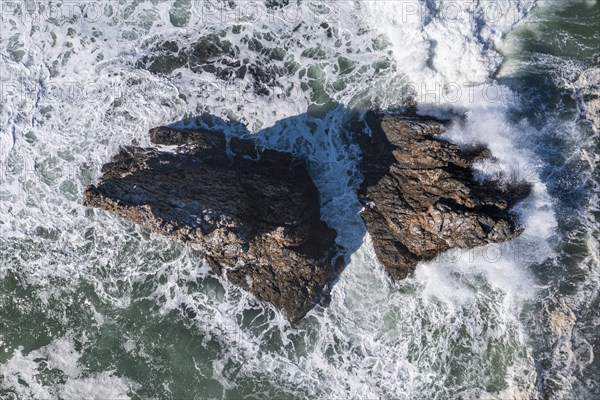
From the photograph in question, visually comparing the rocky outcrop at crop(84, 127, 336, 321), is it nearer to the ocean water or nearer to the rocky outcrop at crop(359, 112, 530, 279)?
the ocean water

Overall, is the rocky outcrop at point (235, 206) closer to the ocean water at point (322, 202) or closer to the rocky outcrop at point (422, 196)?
the ocean water at point (322, 202)

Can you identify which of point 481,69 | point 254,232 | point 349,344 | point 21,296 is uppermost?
point 481,69

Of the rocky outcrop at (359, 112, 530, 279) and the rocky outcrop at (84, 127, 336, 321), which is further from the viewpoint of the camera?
the rocky outcrop at (359, 112, 530, 279)

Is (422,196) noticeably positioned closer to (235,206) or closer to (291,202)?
(291,202)

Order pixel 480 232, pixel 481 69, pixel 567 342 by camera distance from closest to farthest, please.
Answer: pixel 480 232, pixel 567 342, pixel 481 69

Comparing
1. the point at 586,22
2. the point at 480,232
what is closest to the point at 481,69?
the point at 586,22

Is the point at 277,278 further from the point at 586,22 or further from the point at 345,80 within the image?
the point at 586,22

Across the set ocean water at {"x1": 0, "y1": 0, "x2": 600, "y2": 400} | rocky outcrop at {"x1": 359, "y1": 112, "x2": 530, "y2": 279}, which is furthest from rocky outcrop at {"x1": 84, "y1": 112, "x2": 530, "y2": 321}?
ocean water at {"x1": 0, "y1": 0, "x2": 600, "y2": 400}
